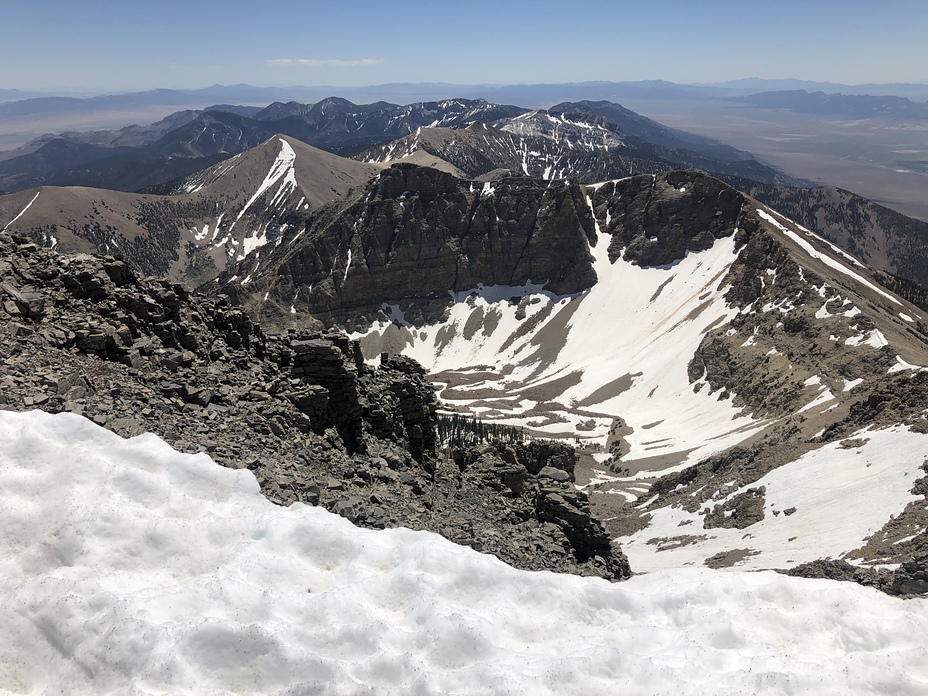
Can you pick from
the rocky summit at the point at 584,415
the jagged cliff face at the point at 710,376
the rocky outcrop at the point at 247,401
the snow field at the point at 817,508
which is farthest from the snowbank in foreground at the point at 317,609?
the snow field at the point at 817,508

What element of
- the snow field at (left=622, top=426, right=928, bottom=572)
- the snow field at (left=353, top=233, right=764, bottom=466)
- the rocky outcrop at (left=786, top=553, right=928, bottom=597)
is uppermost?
the rocky outcrop at (left=786, top=553, right=928, bottom=597)

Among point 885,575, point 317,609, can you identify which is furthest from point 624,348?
point 317,609

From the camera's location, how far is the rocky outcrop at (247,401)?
2272cm

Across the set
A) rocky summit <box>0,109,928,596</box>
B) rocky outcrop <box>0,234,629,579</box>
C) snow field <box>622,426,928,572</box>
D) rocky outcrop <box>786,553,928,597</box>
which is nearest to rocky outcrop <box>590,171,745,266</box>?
rocky summit <box>0,109,928,596</box>

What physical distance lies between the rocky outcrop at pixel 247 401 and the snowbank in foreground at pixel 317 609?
8.05ft

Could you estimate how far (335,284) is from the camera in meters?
197

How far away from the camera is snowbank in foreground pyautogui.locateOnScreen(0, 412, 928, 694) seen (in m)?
14.6

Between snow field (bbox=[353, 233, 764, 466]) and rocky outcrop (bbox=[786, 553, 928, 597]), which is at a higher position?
rocky outcrop (bbox=[786, 553, 928, 597])

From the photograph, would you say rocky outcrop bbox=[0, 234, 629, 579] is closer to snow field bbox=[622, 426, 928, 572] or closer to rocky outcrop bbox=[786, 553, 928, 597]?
rocky outcrop bbox=[786, 553, 928, 597]

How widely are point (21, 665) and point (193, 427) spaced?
10851 millimetres

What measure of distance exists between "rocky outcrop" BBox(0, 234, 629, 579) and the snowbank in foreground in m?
2.45

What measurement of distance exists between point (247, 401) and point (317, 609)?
14080mm

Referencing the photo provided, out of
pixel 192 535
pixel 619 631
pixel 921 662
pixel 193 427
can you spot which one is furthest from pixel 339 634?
pixel 921 662

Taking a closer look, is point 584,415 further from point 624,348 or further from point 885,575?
point 885,575
